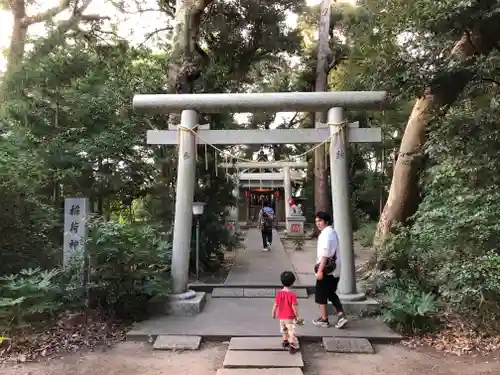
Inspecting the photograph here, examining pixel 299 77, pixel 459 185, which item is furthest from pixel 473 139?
pixel 299 77

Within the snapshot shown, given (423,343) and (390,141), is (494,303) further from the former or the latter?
(390,141)

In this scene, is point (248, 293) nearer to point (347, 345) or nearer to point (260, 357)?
point (347, 345)

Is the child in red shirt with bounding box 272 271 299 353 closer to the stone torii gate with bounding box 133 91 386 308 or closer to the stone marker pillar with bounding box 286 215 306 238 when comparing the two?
the stone torii gate with bounding box 133 91 386 308

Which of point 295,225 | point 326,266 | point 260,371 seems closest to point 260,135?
point 326,266

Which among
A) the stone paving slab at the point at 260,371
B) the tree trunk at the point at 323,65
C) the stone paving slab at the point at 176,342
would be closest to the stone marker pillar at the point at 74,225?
the stone paving slab at the point at 176,342

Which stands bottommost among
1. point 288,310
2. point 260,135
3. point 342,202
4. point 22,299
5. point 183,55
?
point 288,310

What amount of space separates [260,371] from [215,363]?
2.25 ft

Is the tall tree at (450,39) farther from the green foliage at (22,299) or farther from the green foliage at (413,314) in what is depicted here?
the green foliage at (22,299)

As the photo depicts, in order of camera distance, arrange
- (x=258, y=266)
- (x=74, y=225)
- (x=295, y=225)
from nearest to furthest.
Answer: (x=74, y=225) < (x=258, y=266) < (x=295, y=225)

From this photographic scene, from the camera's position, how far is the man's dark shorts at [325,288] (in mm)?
6240

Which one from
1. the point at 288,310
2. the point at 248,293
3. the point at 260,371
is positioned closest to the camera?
the point at 260,371

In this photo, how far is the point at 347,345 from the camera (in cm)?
573

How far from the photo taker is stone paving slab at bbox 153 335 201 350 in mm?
5668

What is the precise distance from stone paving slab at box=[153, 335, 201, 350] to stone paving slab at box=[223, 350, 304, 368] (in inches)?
23.4
